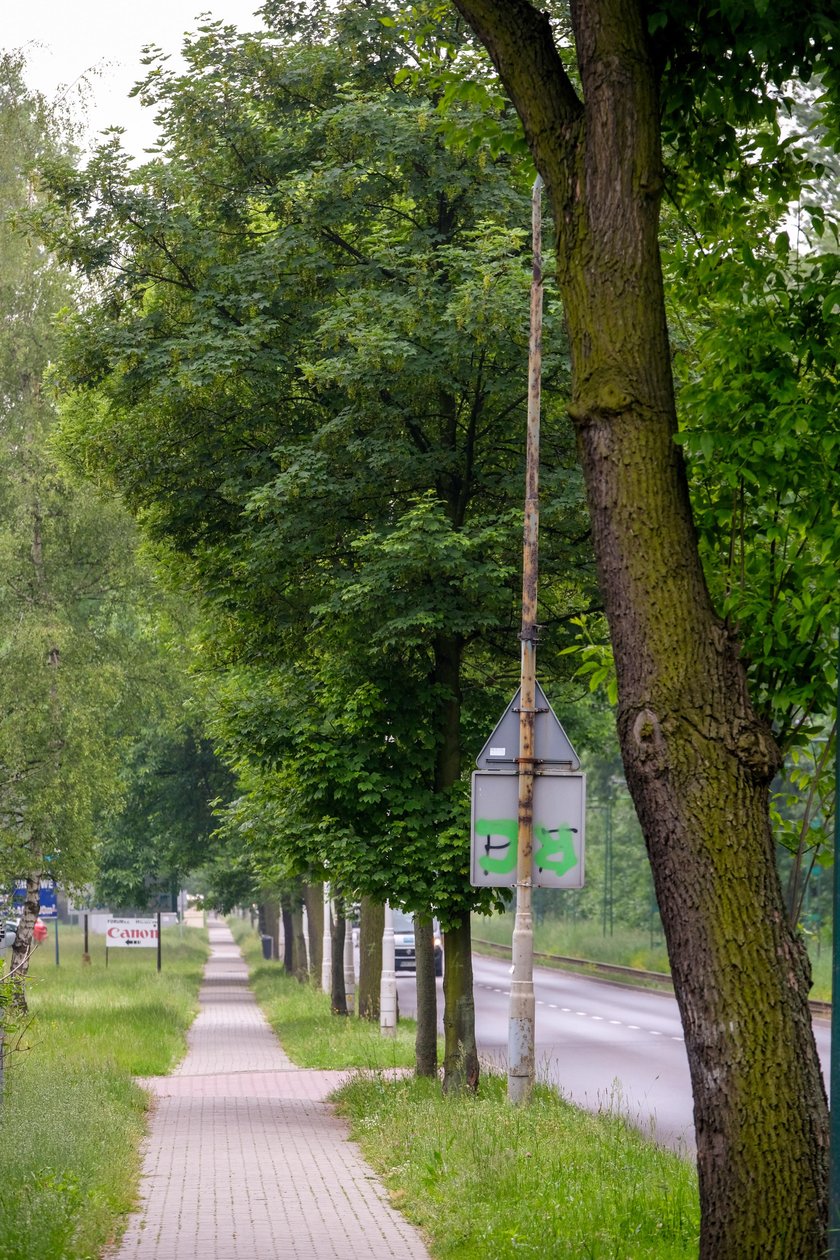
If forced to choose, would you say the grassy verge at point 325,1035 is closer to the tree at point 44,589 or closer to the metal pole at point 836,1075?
the tree at point 44,589

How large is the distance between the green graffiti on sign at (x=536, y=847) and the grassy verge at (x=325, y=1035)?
24.3ft

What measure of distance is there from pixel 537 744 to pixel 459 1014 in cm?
379

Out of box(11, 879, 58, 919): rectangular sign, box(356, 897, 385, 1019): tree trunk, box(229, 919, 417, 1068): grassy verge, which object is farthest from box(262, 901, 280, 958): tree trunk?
box(356, 897, 385, 1019): tree trunk

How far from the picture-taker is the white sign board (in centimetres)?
4075

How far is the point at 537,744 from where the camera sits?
46.4 ft

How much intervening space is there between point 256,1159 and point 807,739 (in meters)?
7.42

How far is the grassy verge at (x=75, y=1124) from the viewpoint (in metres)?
8.71

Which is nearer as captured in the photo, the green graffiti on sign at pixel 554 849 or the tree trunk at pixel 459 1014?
the green graffiti on sign at pixel 554 849

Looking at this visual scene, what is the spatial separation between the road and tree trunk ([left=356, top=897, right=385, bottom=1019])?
1879mm

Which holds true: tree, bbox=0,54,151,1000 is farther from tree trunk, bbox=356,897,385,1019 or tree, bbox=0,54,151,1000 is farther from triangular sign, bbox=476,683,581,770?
triangular sign, bbox=476,683,581,770

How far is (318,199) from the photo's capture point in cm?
1648

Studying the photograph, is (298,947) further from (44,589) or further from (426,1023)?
(426,1023)

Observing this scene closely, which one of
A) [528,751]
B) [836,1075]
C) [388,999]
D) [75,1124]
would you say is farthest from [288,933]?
[836,1075]

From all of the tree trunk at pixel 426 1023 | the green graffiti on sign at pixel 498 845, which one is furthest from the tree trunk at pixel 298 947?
the green graffiti on sign at pixel 498 845
